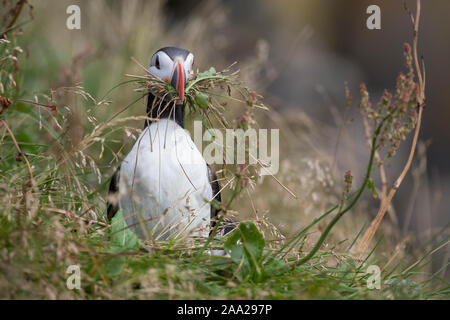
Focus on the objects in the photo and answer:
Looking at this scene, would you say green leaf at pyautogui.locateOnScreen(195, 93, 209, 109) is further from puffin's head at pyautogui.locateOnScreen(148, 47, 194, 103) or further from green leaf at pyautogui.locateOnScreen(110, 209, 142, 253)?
green leaf at pyautogui.locateOnScreen(110, 209, 142, 253)

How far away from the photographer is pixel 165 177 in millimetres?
2600

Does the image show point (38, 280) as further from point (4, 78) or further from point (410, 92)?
point (4, 78)

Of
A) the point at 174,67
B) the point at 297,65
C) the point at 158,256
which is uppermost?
the point at 297,65

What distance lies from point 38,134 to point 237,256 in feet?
7.34

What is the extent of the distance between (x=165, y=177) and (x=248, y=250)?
0.74 metres

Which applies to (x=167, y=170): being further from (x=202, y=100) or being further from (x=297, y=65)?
(x=297, y=65)

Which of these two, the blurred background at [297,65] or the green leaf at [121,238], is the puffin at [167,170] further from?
the blurred background at [297,65]

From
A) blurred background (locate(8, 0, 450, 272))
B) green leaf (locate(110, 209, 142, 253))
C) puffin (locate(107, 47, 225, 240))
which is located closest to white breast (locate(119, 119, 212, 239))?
puffin (locate(107, 47, 225, 240))

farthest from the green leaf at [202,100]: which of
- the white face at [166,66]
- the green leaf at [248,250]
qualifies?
the green leaf at [248,250]

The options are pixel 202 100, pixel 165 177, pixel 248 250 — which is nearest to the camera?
pixel 248 250

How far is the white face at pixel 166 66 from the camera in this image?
2.62m

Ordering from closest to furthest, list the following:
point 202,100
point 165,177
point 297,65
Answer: point 202,100 → point 165,177 → point 297,65

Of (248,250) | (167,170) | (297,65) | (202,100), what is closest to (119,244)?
(248,250)
